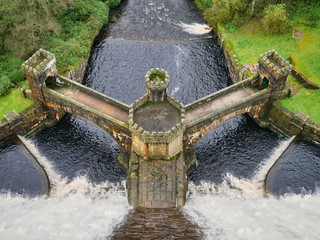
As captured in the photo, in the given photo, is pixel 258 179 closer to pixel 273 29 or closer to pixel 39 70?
pixel 273 29

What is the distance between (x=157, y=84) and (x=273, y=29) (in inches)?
1297

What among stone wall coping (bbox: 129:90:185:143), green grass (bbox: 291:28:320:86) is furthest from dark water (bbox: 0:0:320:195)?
green grass (bbox: 291:28:320:86)

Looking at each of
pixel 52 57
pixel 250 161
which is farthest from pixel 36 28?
pixel 250 161

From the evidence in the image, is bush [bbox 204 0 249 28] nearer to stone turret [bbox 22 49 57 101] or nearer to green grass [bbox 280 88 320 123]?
green grass [bbox 280 88 320 123]

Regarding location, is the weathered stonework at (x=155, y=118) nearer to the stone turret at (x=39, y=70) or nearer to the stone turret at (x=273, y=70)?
the stone turret at (x=39, y=70)

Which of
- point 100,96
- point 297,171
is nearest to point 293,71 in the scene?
point 297,171

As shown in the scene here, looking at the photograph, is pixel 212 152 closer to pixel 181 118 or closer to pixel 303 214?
pixel 181 118

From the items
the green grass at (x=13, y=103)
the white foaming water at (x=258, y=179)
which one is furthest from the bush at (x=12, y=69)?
the white foaming water at (x=258, y=179)

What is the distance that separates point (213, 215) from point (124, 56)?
111ft

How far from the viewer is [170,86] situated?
53938mm

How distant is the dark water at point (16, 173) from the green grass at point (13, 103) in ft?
15.5

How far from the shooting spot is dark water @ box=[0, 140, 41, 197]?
3978cm

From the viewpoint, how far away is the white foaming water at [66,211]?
1387 inches

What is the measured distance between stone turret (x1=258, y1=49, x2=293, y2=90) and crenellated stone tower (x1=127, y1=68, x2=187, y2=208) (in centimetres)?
1366
